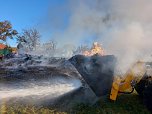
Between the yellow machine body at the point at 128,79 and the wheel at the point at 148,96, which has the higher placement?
the yellow machine body at the point at 128,79

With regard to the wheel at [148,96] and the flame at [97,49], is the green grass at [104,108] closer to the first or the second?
the wheel at [148,96]

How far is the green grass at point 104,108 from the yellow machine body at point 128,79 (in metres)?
0.38

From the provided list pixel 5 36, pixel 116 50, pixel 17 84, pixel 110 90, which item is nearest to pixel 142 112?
pixel 110 90

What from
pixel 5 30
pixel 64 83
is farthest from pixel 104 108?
pixel 5 30

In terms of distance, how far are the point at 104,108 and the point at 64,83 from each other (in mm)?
1622

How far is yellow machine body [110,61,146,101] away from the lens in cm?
1120

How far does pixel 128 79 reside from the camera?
11.3 m

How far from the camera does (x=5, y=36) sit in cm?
5738

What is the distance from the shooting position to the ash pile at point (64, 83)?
10906mm

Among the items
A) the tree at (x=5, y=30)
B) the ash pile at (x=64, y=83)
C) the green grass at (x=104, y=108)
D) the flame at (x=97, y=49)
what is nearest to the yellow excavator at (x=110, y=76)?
the ash pile at (x=64, y=83)

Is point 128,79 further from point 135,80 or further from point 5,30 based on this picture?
point 5,30

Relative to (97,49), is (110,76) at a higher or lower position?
lower

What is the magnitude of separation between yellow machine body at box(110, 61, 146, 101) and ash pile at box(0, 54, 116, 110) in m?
0.25

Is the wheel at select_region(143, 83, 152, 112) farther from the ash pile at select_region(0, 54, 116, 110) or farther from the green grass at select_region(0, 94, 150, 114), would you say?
the ash pile at select_region(0, 54, 116, 110)
